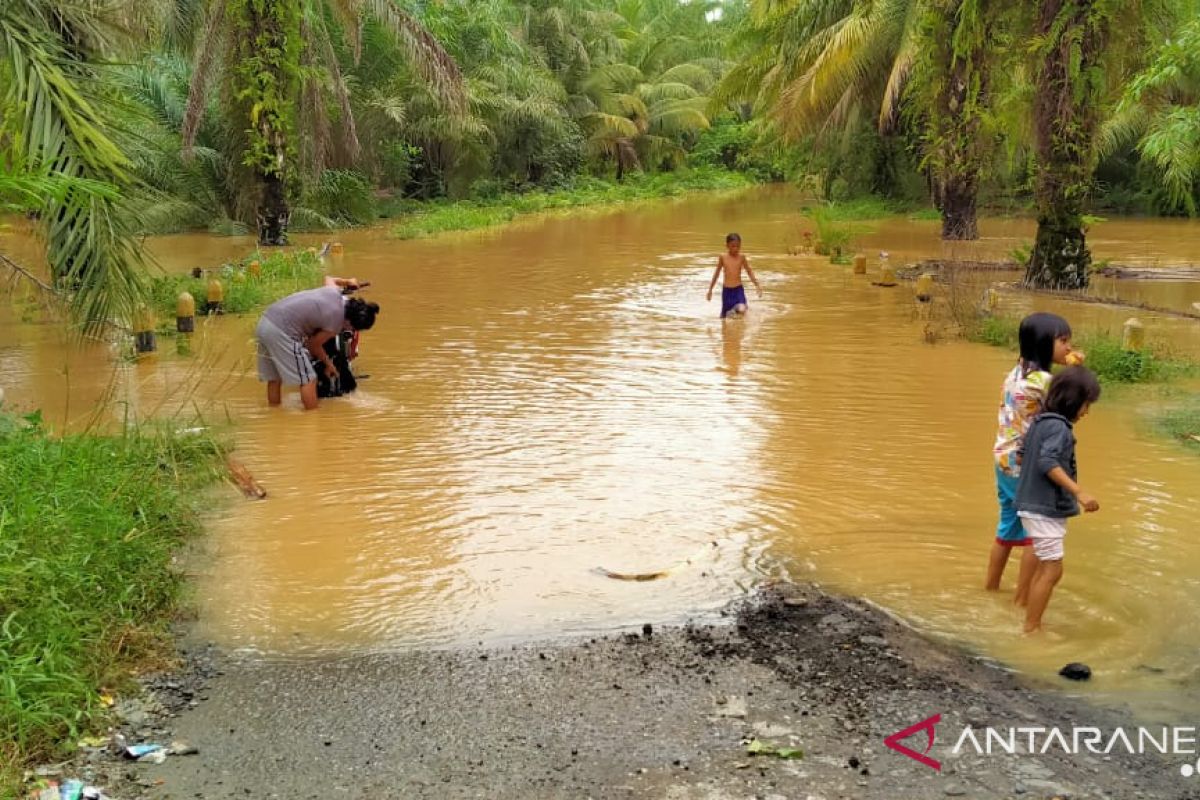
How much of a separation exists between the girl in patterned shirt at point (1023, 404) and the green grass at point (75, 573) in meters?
3.91

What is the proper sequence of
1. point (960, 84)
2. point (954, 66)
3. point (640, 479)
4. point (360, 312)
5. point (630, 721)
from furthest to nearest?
1. point (960, 84)
2. point (954, 66)
3. point (360, 312)
4. point (640, 479)
5. point (630, 721)

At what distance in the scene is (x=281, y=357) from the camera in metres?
9.30

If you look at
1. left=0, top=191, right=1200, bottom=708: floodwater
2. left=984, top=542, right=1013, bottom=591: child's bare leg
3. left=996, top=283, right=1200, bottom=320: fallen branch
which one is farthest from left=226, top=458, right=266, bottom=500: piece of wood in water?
left=996, top=283, right=1200, bottom=320: fallen branch

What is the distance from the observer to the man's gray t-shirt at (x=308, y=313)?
9195mm

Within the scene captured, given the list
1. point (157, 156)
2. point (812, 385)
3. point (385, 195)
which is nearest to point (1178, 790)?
point (812, 385)

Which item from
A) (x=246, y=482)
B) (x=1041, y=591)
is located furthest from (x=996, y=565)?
(x=246, y=482)

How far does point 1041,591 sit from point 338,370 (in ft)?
21.8

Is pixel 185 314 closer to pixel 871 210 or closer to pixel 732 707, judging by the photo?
pixel 732 707

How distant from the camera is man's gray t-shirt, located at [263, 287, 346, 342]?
9.20 metres

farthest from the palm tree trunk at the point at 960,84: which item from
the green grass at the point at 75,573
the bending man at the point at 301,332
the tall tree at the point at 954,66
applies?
the green grass at the point at 75,573

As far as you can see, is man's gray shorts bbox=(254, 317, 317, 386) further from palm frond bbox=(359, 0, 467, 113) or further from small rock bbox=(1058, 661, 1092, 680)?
palm frond bbox=(359, 0, 467, 113)

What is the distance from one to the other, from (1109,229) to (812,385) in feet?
62.4

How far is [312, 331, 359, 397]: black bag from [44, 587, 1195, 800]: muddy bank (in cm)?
502

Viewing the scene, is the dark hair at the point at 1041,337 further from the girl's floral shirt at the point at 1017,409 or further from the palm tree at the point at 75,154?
the palm tree at the point at 75,154
